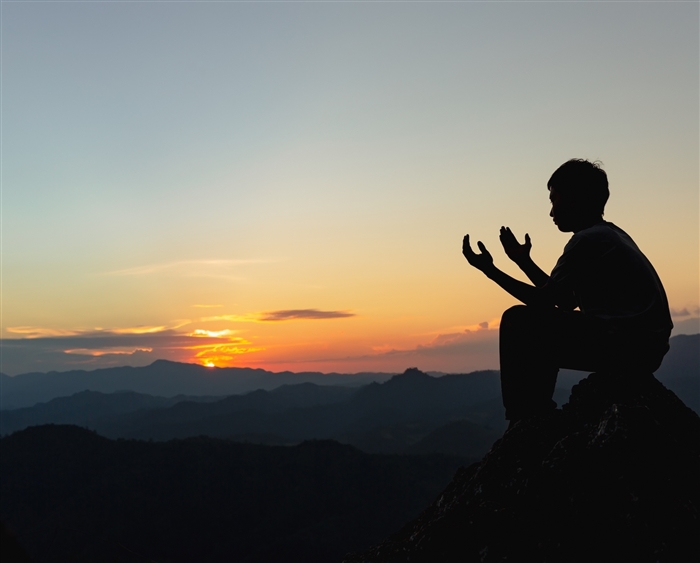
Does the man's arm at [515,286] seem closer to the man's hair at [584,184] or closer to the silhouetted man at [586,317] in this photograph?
the silhouetted man at [586,317]

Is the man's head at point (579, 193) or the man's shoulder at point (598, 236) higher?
the man's head at point (579, 193)

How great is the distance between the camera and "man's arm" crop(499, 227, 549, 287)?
661 cm

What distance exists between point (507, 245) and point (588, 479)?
2.82 metres

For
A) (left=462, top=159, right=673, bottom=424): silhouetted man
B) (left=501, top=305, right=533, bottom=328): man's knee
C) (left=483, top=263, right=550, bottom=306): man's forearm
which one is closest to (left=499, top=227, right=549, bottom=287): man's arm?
(left=462, top=159, right=673, bottom=424): silhouetted man

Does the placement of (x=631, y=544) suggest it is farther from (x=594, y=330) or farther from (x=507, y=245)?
(x=507, y=245)

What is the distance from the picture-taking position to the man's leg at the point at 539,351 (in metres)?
5.54

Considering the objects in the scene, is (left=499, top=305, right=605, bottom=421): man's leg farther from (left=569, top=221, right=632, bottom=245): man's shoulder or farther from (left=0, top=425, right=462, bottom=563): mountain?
(left=0, top=425, right=462, bottom=563): mountain

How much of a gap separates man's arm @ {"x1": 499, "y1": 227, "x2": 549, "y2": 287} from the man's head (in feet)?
1.89

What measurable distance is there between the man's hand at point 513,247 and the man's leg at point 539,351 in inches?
39.2

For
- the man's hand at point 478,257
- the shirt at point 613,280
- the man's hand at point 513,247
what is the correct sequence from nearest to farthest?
the shirt at point 613,280 → the man's hand at point 478,257 → the man's hand at point 513,247

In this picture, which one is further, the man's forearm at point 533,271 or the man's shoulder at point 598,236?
the man's forearm at point 533,271

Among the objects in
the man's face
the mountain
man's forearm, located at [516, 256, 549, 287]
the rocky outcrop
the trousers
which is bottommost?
the mountain

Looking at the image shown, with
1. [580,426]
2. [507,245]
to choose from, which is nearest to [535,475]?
[580,426]

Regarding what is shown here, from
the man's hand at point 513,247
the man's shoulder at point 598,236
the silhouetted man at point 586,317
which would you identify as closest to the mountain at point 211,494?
the man's hand at point 513,247
